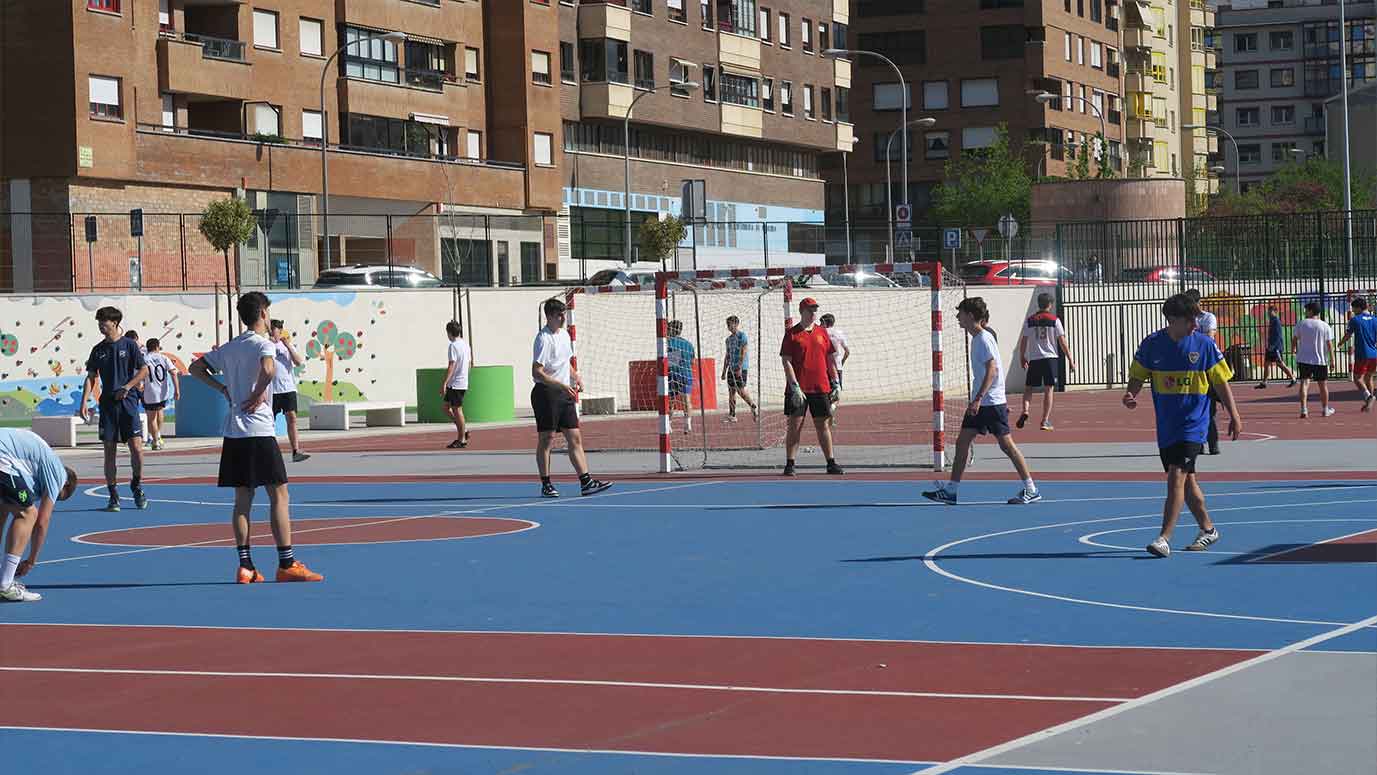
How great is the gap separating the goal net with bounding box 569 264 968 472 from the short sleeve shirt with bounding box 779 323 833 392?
5.28 metres

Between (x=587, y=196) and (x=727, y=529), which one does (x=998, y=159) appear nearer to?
(x=587, y=196)

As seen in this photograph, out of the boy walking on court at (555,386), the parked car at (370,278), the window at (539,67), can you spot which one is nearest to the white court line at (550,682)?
the boy walking on court at (555,386)

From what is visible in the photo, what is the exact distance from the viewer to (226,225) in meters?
43.5

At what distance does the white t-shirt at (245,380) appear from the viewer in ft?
44.1

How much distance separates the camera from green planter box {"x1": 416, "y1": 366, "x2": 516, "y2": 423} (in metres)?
36.2

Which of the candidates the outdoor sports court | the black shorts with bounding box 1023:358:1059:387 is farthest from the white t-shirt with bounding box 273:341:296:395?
the black shorts with bounding box 1023:358:1059:387

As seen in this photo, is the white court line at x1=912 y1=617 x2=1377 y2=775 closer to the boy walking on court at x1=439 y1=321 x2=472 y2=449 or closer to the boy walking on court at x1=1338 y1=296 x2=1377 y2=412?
the boy walking on court at x1=439 y1=321 x2=472 y2=449

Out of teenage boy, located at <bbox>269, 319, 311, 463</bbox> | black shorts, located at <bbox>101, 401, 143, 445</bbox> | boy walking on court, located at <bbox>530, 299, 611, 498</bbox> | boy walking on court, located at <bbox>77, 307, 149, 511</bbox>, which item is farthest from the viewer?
teenage boy, located at <bbox>269, 319, 311, 463</bbox>

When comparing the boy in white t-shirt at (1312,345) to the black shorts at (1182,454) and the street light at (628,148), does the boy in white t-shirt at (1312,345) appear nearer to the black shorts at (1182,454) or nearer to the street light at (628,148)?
the black shorts at (1182,454)

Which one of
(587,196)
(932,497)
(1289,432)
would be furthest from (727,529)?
(587,196)

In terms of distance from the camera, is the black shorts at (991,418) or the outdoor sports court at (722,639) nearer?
the outdoor sports court at (722,639)

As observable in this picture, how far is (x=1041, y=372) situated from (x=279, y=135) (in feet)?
114

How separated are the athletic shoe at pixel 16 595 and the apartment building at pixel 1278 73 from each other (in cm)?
14362

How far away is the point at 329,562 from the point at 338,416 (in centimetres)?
2040
